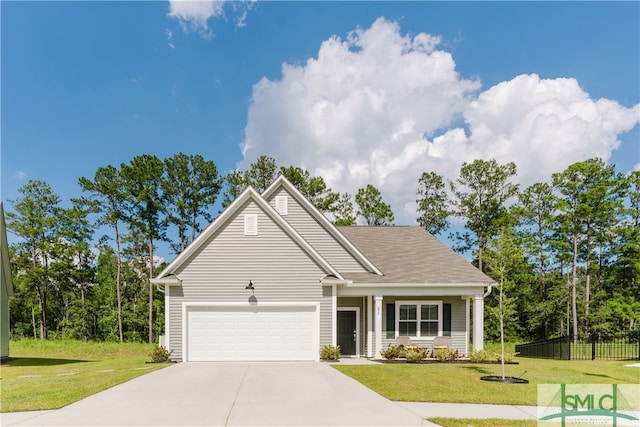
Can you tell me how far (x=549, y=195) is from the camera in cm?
3256

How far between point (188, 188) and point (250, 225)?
21.2 meters

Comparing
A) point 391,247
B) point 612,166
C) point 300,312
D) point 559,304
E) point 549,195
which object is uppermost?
point 612,166

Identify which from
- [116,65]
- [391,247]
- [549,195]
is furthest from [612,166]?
[116,65]

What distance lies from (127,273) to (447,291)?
117 feet

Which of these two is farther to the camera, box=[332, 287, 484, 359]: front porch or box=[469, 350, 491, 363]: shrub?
box=[332, 287, 484, 359]: front porch

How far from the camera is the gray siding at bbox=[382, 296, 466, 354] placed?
16.4 meters

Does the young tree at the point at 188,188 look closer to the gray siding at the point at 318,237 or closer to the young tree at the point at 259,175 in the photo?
the young tree at the point at 259,175

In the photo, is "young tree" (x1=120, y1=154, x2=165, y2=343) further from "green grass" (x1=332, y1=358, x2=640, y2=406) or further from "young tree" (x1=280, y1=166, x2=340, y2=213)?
"green grass" (x1=332, y1=358, x2=640, y2=406)

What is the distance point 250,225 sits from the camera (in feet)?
51.4

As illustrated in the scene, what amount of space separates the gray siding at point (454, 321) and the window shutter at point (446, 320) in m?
0.13

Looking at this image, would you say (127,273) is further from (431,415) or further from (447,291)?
(431,415)

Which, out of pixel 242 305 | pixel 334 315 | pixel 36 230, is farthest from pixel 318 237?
pixel 36 230

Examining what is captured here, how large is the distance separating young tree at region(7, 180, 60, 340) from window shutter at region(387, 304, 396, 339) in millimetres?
31193

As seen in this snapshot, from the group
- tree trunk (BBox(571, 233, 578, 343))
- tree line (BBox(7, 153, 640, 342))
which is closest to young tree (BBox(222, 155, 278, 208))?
tree line (BBox(7, 153, 640, 342))
